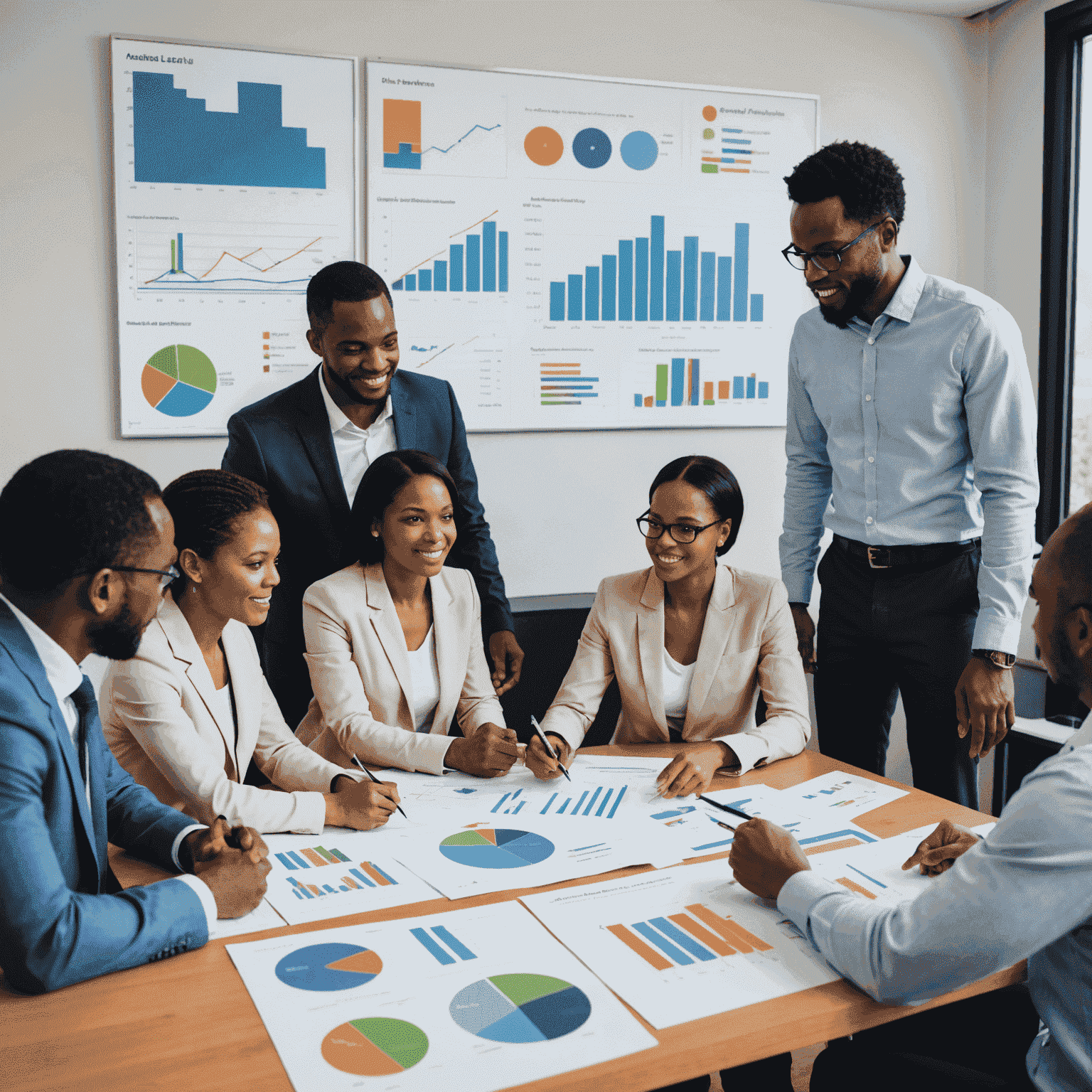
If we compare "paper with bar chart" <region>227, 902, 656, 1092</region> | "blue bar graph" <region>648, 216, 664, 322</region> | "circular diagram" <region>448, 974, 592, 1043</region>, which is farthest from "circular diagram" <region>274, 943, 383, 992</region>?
"blue bar graph" <region>648, 216, 664, 322</region>

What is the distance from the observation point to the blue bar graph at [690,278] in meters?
3.53

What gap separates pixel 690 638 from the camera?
2266mm

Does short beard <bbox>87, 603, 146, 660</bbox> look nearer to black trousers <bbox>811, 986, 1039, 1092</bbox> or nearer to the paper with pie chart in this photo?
the paper with pie chart

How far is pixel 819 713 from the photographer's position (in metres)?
2.51

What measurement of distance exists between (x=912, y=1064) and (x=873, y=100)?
334 cm

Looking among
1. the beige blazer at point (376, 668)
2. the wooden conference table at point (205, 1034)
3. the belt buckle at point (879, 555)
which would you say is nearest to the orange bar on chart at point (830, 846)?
Result: the wooden conference table at point (205, 1034)

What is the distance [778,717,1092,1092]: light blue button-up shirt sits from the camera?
40.6 inches

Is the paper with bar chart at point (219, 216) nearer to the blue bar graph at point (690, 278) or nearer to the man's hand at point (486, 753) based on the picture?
the blue bar graph at point (690, 278)

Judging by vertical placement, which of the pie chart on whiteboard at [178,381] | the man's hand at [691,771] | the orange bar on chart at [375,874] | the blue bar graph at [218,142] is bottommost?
the orange bar on chart at [375,874]

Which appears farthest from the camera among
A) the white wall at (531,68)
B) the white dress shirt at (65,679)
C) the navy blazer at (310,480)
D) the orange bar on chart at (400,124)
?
the orange bar on chart at (400,124)

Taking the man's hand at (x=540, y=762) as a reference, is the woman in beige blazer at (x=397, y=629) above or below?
above

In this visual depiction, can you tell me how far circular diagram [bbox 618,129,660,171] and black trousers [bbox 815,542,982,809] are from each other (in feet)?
5.44

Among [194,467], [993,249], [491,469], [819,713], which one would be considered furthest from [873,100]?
[194,467]

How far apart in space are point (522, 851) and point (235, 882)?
16.4 inches
